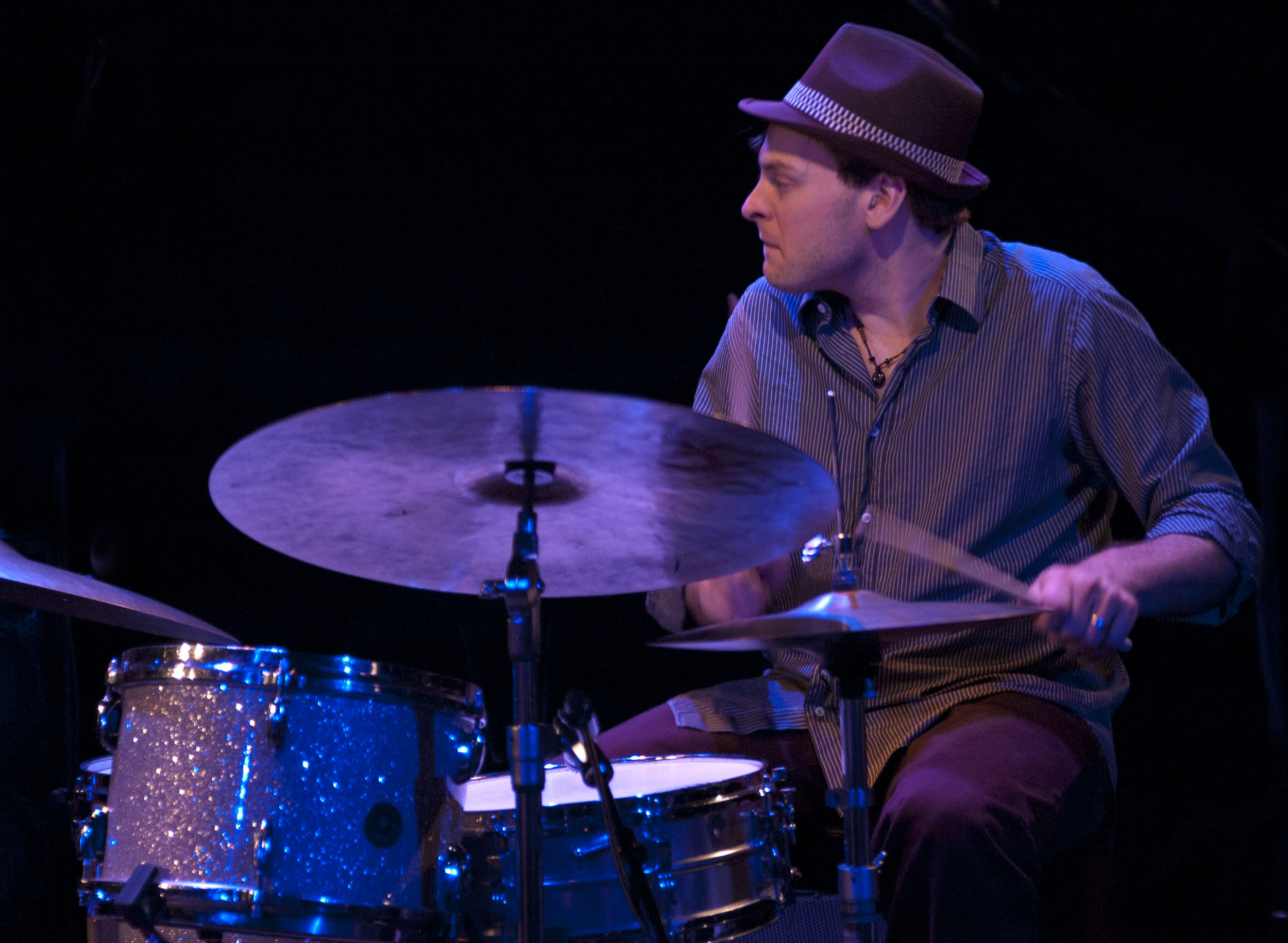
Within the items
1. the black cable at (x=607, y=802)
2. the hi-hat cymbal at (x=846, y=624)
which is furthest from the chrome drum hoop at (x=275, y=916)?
the hi-hat cymbal at (x=846, y=624)

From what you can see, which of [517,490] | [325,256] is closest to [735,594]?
[517,490]

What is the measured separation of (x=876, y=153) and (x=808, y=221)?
6.2 inches

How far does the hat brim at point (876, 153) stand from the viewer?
2.08 metres

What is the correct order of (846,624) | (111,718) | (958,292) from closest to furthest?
1. (846,624)
2. (111,718)
3. (958,292)

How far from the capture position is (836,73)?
2123mm

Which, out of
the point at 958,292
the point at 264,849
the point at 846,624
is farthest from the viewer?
the point at 958,292

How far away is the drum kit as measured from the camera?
1423 millimetres

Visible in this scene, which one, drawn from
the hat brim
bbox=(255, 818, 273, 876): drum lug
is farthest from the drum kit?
the hat brim

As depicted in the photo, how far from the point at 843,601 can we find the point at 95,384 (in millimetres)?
2176

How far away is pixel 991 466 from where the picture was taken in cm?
199

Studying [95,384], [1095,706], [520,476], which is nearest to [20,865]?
[95,384]

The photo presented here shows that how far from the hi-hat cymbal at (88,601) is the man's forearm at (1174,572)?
122cm

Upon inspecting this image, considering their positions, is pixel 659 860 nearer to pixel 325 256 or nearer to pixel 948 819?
pixel 948 819

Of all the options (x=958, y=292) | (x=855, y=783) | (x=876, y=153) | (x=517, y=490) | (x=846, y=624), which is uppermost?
(x=876, y=153)
